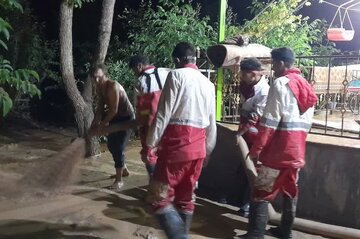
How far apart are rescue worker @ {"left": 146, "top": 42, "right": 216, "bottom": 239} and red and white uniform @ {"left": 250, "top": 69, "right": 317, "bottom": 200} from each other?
57 centimetres

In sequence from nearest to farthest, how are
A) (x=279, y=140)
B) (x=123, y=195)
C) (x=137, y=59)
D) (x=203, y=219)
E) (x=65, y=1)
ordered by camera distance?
(x=279, y=140) < (x=203, y=219) < (x=137, y=59) < (x=123, y=195) < (x=65, y=1)

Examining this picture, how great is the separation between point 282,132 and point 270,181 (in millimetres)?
476

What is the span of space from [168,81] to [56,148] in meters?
6.68

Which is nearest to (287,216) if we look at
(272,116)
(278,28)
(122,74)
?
(272,116)

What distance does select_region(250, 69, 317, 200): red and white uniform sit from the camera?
13.4 ft

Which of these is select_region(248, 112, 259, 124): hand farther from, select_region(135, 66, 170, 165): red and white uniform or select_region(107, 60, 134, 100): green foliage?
select_region(107, 60, 134, 100): green foliage

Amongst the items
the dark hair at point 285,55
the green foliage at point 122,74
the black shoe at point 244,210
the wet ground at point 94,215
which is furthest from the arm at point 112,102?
the green foliage at point 122,74

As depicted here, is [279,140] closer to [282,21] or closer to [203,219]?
[203,219]

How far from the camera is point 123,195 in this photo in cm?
614

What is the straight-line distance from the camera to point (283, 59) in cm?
430

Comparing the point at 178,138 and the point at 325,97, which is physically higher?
the point at 325,97

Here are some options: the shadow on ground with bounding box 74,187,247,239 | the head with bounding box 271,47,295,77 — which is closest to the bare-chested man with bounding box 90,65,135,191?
the shadow on ground with bounding box 74,187,247,239

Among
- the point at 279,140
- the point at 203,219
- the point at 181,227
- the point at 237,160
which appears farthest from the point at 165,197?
the point at 237,160

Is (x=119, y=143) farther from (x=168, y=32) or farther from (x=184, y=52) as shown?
(x=168, y=32)
